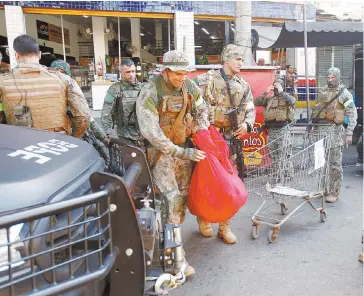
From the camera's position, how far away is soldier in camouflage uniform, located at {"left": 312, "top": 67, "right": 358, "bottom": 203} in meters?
5.13

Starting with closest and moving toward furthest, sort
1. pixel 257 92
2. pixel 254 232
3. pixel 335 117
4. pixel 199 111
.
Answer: pixel 199 111 < pixel 254 232 < pixel 335 117 < pixel 257 92

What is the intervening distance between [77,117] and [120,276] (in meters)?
2.05

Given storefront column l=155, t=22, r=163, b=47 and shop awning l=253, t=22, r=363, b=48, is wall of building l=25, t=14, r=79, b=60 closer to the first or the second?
storefront column l=155, t=22, r=163, b=47

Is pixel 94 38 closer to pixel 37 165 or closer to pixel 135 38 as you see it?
pixel 135 38

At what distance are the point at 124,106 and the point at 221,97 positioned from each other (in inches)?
43.8

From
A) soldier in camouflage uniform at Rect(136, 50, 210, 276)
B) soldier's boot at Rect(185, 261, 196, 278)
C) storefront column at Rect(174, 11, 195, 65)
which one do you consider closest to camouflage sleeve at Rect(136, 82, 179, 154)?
soldier in camouflage uniform at Rect(136, 50, 210, 276)

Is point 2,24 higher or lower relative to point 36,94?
higher

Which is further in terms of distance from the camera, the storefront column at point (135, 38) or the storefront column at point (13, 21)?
the storefront column at point (135, 38)

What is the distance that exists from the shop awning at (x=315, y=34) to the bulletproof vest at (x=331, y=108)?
1.98m

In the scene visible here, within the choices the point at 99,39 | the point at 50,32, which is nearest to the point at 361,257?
the point at 99,39

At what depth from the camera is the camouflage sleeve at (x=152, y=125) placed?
3068 mm

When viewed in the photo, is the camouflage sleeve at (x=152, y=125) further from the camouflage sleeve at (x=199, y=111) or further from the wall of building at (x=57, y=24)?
the wall of building at (x=57, y=24)

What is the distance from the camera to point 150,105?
10.2 feet

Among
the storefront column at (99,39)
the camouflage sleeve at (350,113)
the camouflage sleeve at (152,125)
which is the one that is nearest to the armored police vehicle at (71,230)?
the camouflage sleeve at (152,125)
